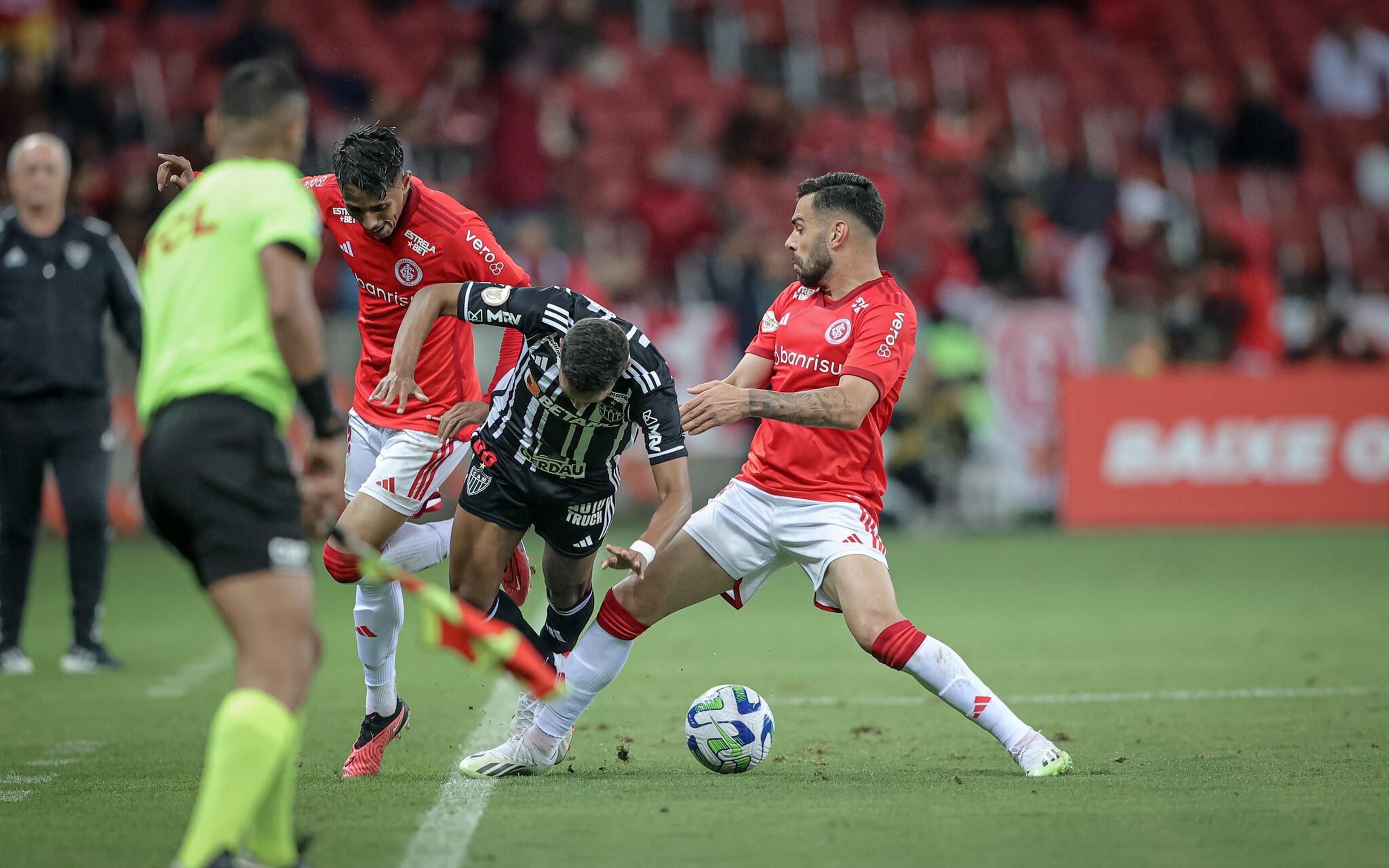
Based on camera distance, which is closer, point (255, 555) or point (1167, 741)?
point (255, 555)

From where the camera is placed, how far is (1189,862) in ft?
14.7

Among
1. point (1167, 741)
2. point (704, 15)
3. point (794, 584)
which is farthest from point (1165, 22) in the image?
point (1167, 741)

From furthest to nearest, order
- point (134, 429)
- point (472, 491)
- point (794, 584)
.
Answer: point (134, 429)
point (794, 584)
point (472, 491)

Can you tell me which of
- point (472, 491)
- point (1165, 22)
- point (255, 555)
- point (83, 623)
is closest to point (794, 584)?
point (83, 623)

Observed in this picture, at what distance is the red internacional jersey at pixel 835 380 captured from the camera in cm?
629

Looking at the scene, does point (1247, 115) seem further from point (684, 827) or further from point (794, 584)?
point (684, 827)

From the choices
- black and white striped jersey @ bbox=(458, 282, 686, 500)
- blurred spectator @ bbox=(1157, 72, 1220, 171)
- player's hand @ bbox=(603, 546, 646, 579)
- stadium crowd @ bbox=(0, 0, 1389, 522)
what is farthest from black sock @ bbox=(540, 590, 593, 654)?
blurred spectator @ bbox=(1157, 72, 1220, 171)

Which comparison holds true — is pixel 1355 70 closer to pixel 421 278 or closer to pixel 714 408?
pixel 421 278

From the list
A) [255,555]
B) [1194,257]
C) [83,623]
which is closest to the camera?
[255,555]

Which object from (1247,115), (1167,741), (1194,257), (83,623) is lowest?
(83,623)

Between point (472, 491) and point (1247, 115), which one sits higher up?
point (1247, 115)

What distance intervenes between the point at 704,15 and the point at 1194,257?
7024mm

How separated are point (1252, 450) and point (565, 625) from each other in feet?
35.4

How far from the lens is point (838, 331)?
6.39 m
